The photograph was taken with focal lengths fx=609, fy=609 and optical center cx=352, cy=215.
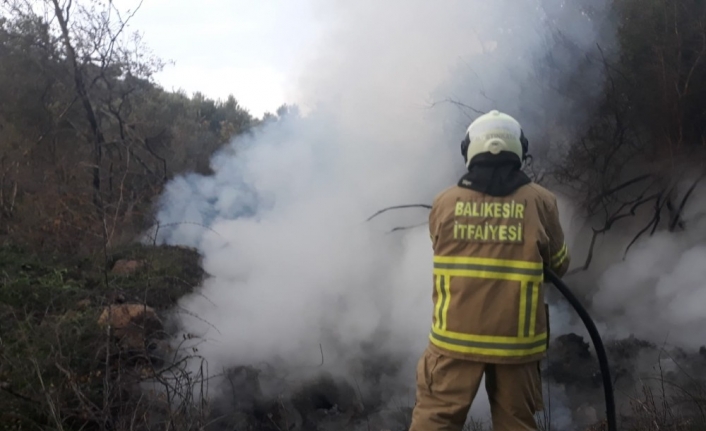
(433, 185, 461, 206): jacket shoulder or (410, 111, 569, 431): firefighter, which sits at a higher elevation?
(433, 185, 461, 206): jacket shoulder

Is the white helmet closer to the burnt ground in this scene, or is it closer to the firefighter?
the firefighter

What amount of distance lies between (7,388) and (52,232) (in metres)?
5.58

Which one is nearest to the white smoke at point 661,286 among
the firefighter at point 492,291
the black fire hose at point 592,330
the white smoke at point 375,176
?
the white smoke at point 375,176

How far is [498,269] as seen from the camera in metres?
2.42

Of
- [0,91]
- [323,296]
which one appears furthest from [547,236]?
[0,91]

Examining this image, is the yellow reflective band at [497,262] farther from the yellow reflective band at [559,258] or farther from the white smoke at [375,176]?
the white smoke at [375,176]

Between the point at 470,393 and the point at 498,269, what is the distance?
511 mm

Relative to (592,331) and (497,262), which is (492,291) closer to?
(497,262)

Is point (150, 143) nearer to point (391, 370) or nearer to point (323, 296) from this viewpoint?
point (323, 296)

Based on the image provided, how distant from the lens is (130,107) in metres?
13.0

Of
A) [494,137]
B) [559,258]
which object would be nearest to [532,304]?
[559,258]

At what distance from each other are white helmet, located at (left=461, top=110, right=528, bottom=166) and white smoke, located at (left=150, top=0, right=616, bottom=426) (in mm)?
3159

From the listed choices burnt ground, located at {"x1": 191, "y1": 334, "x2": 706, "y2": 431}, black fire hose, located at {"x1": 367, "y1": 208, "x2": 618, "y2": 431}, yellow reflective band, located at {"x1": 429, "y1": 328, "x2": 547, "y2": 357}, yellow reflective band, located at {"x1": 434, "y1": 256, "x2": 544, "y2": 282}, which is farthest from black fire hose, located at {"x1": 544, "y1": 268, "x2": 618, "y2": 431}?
burnt ground, located at {"x1": 191, "y1": 334, "x2": 706, "y2": 431}

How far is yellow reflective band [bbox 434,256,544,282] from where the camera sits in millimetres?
2398
